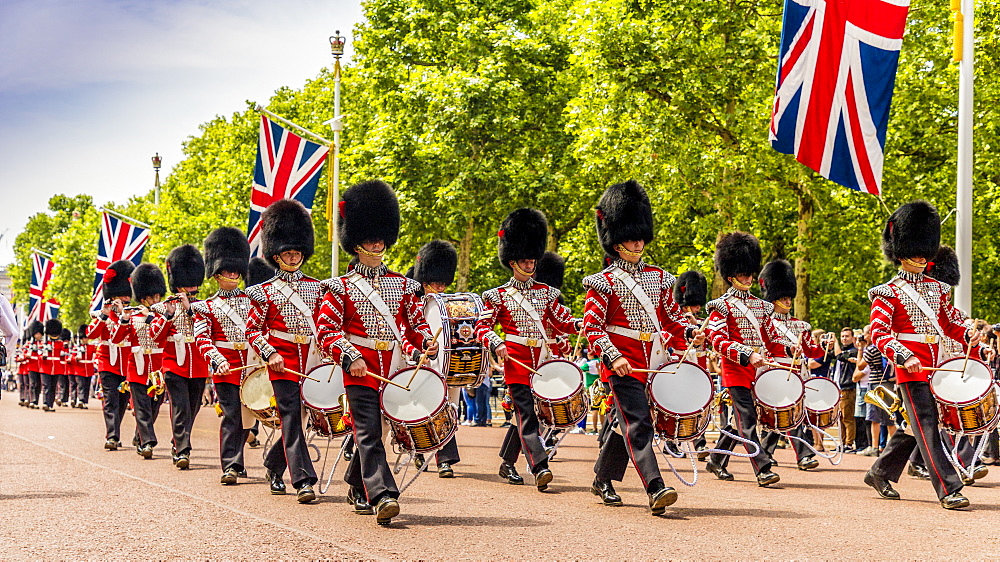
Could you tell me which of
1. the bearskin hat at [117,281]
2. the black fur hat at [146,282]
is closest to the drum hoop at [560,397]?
the black fur hat at [146,282]

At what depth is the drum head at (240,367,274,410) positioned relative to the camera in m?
9.70

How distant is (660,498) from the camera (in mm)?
8078

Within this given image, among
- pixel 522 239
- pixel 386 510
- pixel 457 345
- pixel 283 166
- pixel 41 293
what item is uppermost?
pixel 283 166

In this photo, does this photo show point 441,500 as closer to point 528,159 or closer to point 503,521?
point 503,521

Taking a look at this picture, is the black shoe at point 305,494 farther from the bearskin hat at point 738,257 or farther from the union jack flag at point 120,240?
the union jack flag at point 120,240

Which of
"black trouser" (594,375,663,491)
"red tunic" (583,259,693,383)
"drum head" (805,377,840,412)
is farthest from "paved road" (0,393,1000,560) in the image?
"red tunic" (583,259,693,383)

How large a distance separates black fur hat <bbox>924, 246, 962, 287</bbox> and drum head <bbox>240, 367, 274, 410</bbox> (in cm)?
553

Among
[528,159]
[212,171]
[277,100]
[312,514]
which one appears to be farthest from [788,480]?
[212,171]

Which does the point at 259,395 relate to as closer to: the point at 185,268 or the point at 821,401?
the point at 185,268

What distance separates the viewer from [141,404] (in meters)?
13.2

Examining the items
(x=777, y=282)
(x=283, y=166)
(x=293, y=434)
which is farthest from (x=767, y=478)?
(x=283, y=166)

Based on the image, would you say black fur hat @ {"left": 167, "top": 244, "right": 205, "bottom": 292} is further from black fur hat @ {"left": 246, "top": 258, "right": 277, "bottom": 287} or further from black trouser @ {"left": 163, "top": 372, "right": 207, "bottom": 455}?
black trouser @ {"left": 163, "top": 372, "right": 207, "bottom": 455}

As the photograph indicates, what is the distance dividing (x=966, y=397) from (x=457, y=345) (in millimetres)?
4088

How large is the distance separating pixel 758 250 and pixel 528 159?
17310 millimetres
